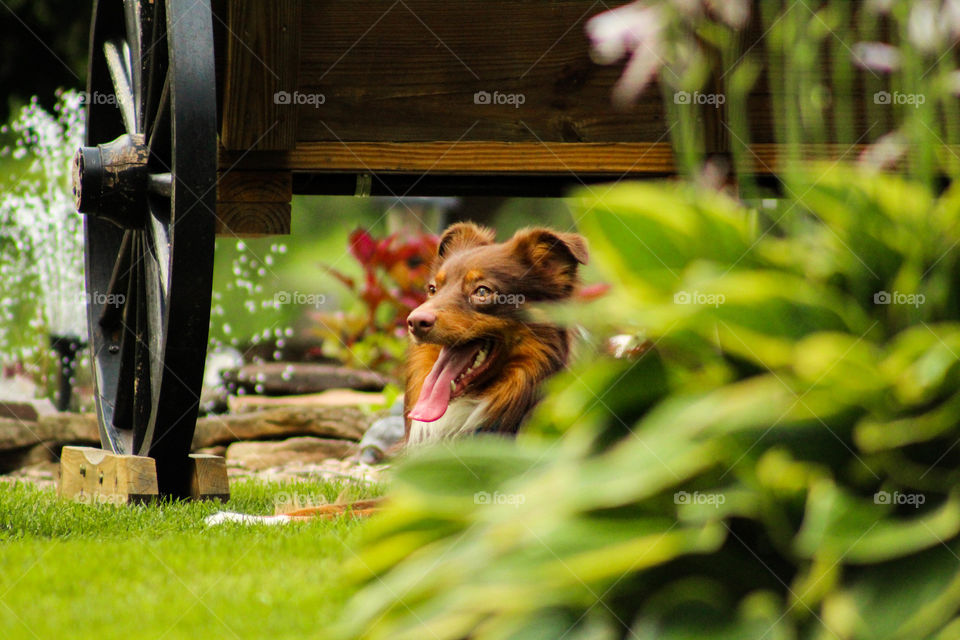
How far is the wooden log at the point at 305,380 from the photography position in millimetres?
7496

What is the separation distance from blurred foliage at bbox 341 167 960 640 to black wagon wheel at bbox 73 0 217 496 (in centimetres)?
182

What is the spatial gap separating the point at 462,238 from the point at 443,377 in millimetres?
515

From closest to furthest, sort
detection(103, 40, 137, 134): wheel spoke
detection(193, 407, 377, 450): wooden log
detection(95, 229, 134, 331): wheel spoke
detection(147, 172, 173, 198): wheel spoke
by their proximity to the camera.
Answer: detection(147, 172, 173, 198): wheel spoke → detection(103, 40, 137, 134): wheel spoke → detection(95, 229, 134, 331): wheel spoke → detection(193, 407, 377, 450): wooden log

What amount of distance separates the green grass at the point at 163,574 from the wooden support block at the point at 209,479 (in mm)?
170

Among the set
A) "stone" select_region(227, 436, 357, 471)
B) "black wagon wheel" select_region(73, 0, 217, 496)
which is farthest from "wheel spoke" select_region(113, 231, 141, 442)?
"stone" select_region(227, 436, 357, 471)

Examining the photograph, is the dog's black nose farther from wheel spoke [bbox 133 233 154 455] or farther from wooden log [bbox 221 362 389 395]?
wooden log [bbox 221 362 389 395]

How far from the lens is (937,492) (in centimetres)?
115

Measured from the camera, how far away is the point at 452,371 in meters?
3.04

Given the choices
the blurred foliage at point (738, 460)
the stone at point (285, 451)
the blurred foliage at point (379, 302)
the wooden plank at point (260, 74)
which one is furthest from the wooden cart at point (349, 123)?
the blurred foliage at point (379, 302)

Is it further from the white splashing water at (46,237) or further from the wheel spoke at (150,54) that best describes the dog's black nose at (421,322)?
the white splashing water at (46,237)

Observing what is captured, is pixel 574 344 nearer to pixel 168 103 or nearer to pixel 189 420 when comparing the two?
pixel 189 420

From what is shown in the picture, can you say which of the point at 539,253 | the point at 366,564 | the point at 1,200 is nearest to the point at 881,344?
the point at 366,564

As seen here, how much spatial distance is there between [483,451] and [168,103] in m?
2.23

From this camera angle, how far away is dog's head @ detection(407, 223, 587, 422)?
2.90 meters
